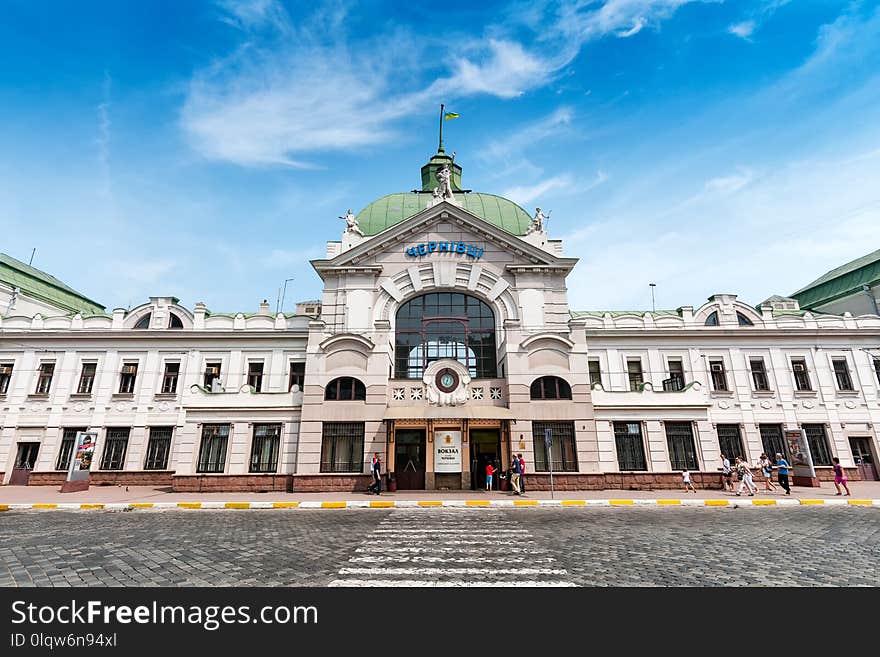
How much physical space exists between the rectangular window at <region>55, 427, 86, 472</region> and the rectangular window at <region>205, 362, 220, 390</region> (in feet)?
28.2

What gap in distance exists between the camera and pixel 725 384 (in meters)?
31.4

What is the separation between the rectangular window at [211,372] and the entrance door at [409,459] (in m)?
15.3

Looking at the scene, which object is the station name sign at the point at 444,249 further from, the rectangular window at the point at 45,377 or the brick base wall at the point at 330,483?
the rectangular window at the point at 45,377

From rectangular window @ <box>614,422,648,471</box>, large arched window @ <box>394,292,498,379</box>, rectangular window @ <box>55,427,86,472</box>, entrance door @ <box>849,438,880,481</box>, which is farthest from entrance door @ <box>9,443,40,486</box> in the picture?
entrance door @ <box>849,438,880,481</box>

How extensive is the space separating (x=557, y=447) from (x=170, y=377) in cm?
2720

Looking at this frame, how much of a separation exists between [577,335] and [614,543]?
16.9 metres

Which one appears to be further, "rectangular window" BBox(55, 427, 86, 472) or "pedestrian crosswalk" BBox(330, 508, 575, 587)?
"rectangular window" BBox(55, 427, 86, 472)

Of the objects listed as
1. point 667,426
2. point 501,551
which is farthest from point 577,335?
point 501,551

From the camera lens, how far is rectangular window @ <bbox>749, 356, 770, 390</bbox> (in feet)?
103

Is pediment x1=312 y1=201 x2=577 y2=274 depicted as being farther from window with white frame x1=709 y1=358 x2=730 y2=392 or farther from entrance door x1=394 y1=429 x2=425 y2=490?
window with white frame x1=709 y1=358 x2=730 y2=392

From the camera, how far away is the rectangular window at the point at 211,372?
31.5 meters

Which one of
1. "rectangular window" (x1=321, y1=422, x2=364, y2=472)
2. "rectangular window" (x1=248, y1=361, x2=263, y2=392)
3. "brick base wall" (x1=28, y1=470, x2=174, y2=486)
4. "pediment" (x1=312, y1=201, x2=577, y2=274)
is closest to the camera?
"rectangular window" (x1=321, y1=422, x2=364, y2=472)

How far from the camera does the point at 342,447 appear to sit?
24.9 m

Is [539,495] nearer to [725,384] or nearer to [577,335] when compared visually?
[577,335]
